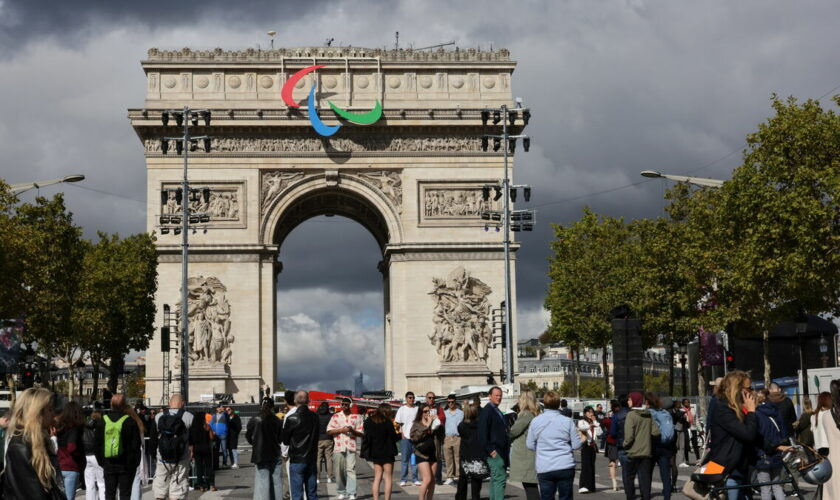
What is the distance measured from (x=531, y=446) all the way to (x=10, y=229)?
3554 centimetres

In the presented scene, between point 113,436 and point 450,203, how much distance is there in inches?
1677

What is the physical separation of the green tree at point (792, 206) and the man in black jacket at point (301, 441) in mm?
24602

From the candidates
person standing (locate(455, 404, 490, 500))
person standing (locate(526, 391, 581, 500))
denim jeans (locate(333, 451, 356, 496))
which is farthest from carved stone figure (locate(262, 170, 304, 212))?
person standing (locate(526, 391, 581, 500))

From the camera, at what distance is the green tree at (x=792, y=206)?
40062mm

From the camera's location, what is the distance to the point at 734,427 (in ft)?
39.1

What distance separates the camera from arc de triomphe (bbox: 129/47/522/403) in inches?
2271

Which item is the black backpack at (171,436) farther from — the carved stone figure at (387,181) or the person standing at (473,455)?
the carved stone figure at (387,181)

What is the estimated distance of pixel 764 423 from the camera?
1252 centimetres

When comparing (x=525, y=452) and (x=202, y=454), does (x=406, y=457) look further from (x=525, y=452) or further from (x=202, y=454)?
(x=525, y=452)

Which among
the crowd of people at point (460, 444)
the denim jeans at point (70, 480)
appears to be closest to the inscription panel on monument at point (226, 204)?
the crowd of people at point (460, 444)

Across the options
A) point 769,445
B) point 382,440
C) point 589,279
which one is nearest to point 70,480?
point 382,440

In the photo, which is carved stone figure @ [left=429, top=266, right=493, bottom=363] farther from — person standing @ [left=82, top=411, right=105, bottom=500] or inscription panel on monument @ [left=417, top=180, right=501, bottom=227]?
person standing @ [left=82, top=411, right=105, bottom=500]

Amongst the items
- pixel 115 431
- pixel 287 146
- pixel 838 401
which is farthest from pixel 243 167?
pixel 838 401

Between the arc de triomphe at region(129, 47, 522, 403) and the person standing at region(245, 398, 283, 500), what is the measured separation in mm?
37908
